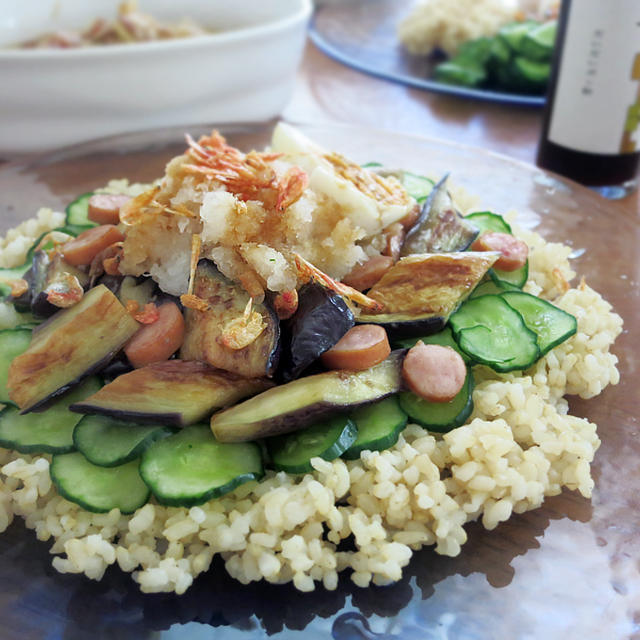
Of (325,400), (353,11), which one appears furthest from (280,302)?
(353,11)

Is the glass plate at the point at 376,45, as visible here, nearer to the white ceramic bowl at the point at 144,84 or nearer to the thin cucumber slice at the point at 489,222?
the white ceramic bowl at the point at 144,84

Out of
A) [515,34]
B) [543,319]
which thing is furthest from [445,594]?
[515,34]

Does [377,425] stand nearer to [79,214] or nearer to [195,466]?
[195,466]

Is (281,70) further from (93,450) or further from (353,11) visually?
(93,450)

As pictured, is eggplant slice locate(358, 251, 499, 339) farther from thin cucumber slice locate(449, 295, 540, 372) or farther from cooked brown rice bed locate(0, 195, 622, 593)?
cooked brown rice bed locate(0, 195, 622, 593)

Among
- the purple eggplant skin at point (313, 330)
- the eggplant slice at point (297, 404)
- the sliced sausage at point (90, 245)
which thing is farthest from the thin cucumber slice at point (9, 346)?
the purple eggplant skin at point (313, 330)
